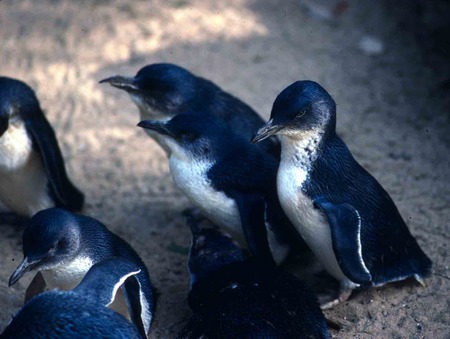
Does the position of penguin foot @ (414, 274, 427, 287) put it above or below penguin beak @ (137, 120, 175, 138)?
below

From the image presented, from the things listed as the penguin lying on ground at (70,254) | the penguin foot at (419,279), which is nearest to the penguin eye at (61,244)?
the penguin lying on ground at (70,254)

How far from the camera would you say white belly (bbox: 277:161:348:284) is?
3.98 meters

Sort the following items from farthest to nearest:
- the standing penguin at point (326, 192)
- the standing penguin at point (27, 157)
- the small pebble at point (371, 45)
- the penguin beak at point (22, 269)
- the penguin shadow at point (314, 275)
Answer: the small pebble at point (371, 45)
the standing penguin at point (27, 157)
the penguin shadow at point (314, 275)
the standing penguin at point (326, 192)
the penguin beak at point (22, 269)

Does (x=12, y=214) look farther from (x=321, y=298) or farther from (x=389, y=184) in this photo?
(x=389, y=184)

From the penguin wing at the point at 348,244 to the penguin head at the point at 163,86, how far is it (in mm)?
1591

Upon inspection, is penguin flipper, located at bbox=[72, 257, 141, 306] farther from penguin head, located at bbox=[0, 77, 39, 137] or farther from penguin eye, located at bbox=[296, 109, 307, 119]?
penguin head, located at bbox=[0, 77, 39, 137]

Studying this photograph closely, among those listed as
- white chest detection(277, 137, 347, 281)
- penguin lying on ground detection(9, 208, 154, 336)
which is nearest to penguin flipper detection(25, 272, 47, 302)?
penguin lying on ground detection(9, 208, 154, 336)

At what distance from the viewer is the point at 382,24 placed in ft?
24.2

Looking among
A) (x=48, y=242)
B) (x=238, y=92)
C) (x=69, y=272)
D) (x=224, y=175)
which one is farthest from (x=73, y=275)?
(x=238, y=92)

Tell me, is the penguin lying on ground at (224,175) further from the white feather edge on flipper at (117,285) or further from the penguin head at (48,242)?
the white feather edge on flipper at (117,285)

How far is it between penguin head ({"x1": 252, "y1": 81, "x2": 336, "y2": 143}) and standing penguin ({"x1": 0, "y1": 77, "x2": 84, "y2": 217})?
1.39 metres

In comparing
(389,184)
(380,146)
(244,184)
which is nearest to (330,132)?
(244,184)

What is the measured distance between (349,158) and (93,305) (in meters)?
1.67

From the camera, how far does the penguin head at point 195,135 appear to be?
4449 millimetres
